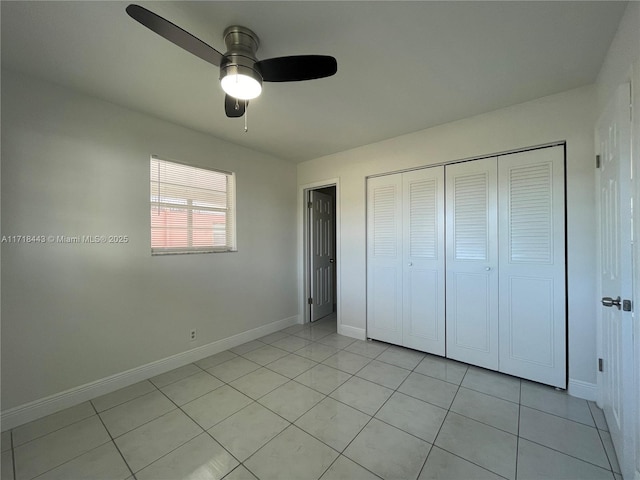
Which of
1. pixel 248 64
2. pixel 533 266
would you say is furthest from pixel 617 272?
pixel 248 64

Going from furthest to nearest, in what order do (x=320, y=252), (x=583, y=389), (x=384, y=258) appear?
(x=320, y=252) → (x=384, y=258) → (x=583, y=389)

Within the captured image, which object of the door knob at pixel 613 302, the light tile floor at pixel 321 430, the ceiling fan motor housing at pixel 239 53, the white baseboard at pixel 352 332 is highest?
the ceiling fan motor housing at pixel 239 53

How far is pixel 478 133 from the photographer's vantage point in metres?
2.52

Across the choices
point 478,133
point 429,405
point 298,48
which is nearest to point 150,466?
point 429,405

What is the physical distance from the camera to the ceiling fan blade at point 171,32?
105 cm

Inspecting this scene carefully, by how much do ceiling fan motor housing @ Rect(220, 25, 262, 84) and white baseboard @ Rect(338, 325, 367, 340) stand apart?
2.97 m

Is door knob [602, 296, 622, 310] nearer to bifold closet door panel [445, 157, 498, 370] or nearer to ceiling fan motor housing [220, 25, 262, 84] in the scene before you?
bifold closet door panel [445, 157, 498, 370]

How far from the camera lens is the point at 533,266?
2279 mm

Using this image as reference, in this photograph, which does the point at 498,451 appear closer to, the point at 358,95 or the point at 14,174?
the point at 358,95

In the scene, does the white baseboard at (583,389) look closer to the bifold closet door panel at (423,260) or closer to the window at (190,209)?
the bifold closet door panel at (423,260)

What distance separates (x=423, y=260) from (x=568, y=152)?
1.50 meters

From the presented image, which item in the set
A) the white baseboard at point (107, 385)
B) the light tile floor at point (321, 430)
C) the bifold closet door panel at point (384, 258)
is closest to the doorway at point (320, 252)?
the bifold closet door panel at point (384, 258)

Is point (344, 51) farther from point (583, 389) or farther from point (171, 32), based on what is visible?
point (583, 389)

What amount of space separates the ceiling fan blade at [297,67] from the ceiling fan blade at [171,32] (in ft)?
0.84
